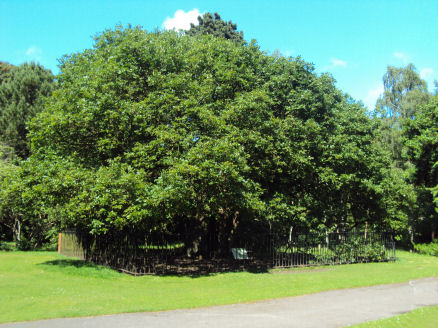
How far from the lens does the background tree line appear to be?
13352mm

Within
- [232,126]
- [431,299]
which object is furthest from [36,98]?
[431,299]

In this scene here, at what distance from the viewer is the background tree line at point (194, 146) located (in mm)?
13352

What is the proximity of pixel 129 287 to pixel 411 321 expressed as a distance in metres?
8.50

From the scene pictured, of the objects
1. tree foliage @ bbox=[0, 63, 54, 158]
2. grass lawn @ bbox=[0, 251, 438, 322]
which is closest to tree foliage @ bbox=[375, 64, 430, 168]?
grass lawn @ bbox=[0, 251, 438, 322]

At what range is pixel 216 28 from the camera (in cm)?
3778

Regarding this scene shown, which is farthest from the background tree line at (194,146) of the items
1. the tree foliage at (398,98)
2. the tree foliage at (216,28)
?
the tree foliage at (216,28)

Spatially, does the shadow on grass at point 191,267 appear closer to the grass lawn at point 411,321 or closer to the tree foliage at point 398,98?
the grass lawn at point 411,321

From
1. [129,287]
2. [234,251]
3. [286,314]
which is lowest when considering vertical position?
[129,287]

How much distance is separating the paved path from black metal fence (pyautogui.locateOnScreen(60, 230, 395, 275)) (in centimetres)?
640

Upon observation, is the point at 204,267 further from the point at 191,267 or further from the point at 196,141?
the point at 196,141

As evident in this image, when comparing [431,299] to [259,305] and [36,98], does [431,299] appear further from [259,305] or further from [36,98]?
[36,98]

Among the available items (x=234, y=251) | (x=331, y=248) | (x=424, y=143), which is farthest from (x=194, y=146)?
(x=424, y=143)

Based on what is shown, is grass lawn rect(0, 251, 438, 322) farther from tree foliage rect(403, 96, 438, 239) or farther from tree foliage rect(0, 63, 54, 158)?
tree foliage rect(0, 63, 54, 158)

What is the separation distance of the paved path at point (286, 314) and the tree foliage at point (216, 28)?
1236 inches
